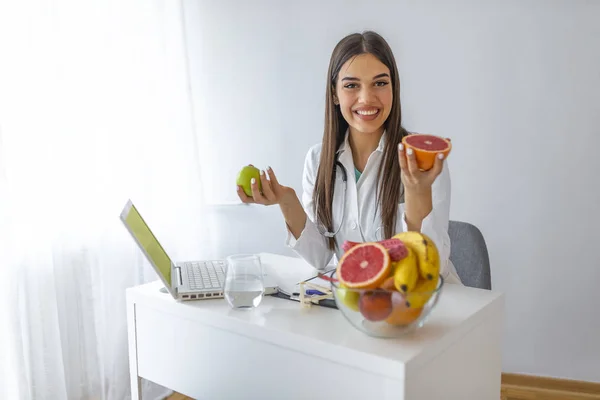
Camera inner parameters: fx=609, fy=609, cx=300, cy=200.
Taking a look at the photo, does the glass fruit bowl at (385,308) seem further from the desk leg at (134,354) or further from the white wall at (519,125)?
the white wall at (519,125)

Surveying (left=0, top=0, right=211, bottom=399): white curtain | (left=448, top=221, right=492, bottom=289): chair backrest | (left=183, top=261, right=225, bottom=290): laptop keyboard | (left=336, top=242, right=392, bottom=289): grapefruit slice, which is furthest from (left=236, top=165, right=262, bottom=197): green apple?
(left=0, top=0, right=211, bottom=399): white curtain

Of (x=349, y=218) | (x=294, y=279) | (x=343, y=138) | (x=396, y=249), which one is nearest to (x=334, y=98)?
(x=343, y=138)

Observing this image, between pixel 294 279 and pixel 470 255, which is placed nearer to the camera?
pixel 294 279

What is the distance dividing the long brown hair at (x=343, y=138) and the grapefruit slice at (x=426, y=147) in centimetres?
44

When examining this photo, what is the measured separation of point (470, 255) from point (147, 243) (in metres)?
0.96

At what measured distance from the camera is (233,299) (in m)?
1.32

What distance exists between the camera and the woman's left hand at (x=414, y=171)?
1.25 meters

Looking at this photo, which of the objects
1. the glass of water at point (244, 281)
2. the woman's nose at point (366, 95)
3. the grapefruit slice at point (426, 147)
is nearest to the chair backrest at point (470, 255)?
the woman's nose at point (366, 95)

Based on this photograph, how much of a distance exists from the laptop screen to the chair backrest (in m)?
0.88

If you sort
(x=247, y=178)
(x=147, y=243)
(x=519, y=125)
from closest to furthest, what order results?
(x=147, y=243) → (x=247, y=178) → (x=519, y=125)

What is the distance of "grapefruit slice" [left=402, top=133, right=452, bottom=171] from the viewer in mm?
1232

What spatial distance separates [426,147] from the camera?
1249 mm

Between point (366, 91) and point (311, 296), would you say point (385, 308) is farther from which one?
point (366, 91)

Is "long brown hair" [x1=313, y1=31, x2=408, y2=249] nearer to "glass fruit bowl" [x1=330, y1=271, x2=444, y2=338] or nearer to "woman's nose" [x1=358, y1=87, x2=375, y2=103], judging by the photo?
"woman's nose" [x1=358, y1=87, x2=375, y2=103]
